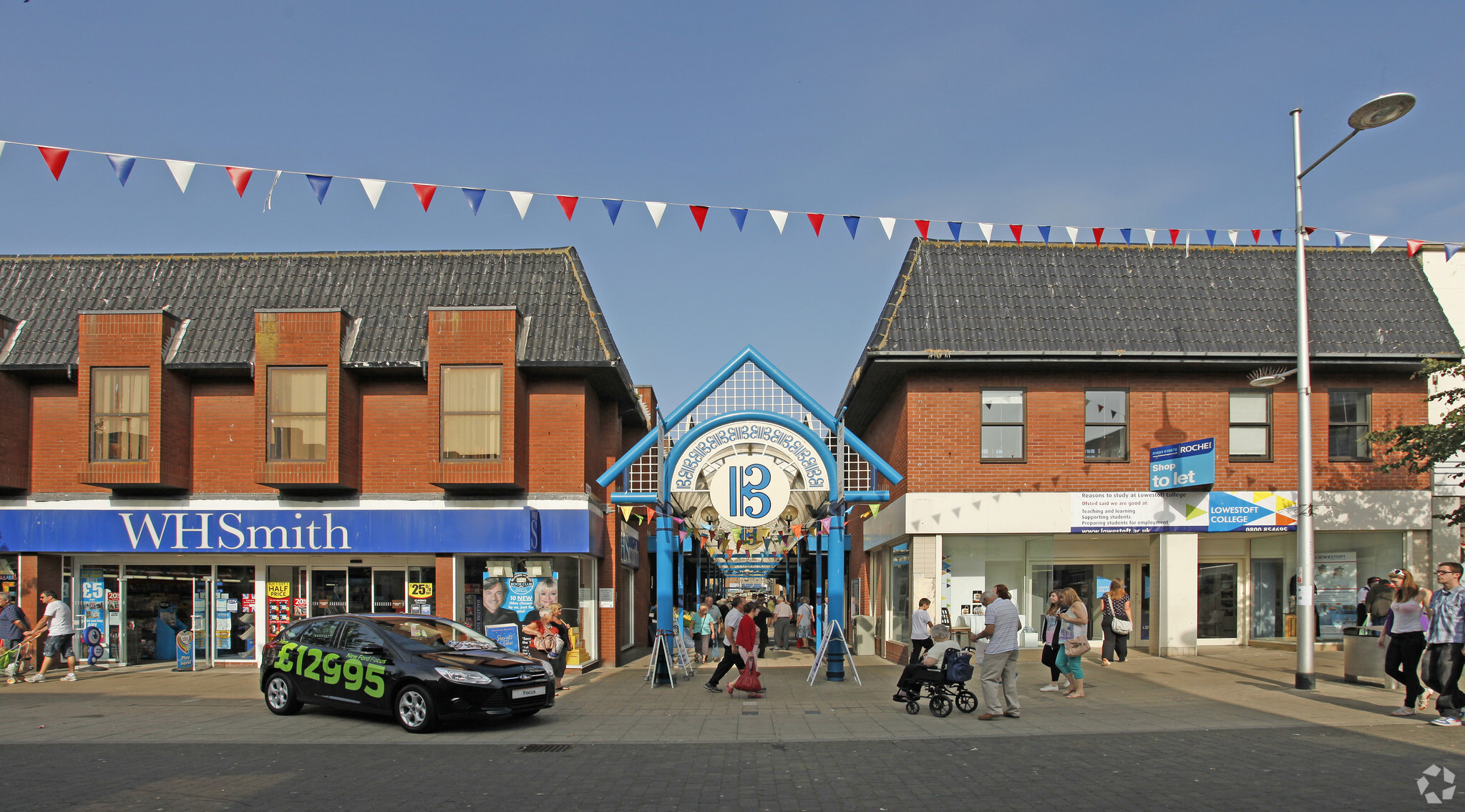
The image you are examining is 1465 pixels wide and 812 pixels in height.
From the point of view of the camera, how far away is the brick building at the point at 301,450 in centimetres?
1922

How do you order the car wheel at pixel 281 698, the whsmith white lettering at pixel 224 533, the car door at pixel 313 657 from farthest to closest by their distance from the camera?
the whsmith white lettering at pixel 224 533, the car wheel at pixel 281 698, the car door at pixel 313 657

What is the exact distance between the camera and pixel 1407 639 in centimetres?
1238

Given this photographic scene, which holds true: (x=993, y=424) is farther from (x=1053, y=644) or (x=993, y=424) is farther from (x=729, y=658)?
(x=729, y=658)

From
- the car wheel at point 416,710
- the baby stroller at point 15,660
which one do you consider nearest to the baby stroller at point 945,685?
the car wheel at point 416,710

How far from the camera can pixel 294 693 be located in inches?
530

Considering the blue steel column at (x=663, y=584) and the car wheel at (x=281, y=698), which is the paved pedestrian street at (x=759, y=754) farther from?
the blue steel column at (x=663, y=584)

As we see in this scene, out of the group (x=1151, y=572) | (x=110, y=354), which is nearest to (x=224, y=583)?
(x=110, y=354)

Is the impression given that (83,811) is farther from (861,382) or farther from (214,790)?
(861,382)

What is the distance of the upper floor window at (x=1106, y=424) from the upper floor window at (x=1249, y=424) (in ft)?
6.83

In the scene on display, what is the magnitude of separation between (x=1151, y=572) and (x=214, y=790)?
55.8 ft

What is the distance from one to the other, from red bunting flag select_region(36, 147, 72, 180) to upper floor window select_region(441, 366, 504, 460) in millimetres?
7227

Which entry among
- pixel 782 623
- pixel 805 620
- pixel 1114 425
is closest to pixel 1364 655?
pixel 1114 425

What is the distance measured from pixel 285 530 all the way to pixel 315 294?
473 centimetres

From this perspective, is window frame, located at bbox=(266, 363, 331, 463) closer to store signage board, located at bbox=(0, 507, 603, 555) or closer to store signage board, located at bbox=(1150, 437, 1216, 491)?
store signage board, located at bbox=(0, 507, 603, 555)
